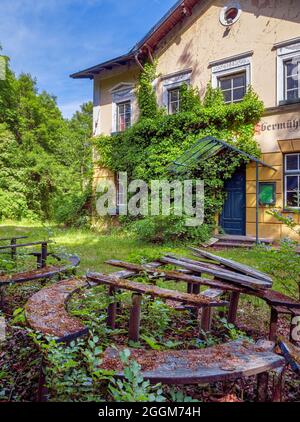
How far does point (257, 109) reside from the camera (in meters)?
9.88

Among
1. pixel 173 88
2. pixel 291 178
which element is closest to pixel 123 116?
pixel 173 88

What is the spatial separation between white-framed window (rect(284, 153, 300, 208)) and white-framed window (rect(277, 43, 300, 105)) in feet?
5.80

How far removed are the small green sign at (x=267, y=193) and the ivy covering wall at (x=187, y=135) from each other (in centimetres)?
106

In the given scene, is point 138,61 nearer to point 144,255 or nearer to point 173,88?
point 173,88

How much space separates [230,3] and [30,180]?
15035mm

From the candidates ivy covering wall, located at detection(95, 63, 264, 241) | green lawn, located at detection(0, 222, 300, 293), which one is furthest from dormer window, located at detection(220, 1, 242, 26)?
green lawn, located at detection(0, 222, 300, 293)

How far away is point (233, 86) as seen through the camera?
35.5ft

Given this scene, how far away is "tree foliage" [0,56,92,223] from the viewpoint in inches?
676

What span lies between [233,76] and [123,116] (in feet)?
17.1

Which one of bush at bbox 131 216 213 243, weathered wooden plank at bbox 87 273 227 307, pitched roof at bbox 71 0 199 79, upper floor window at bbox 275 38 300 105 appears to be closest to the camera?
weathered wooden plank at bbox 87 273 227 307

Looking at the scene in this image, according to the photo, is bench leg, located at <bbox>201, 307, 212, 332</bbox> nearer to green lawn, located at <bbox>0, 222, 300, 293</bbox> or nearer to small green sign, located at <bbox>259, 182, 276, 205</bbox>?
green lawn, located at <bbox>0, 222, 300, 293</bbox>

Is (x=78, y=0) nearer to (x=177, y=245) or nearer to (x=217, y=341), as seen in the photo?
(x=177, y=245)

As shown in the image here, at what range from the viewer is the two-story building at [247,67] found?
31.5 feet

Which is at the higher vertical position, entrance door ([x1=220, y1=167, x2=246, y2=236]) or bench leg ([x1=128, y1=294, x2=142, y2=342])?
entrance door ([x1=220, y1=167, x2=246, y2=236])
